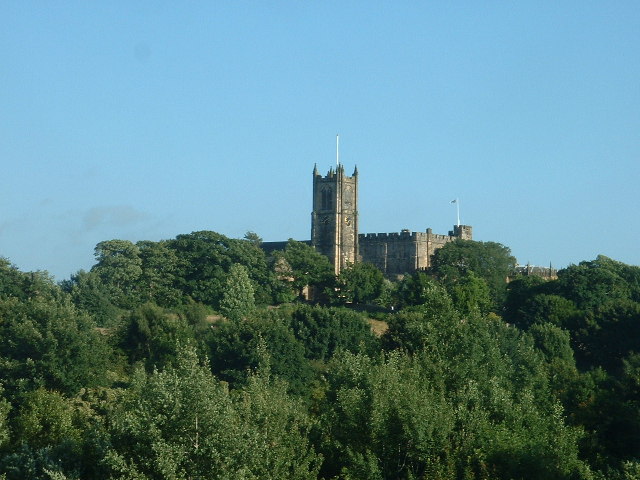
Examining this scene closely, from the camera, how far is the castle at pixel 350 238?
4938 inches

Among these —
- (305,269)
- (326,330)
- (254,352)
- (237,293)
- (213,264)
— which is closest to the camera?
(254,352)

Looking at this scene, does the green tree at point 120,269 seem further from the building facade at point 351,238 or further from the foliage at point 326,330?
the building facade at point 351,238

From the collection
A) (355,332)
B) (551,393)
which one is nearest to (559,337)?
(355,332)

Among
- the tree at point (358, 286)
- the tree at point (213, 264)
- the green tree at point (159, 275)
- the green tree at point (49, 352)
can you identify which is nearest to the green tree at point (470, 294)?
the tree at point (358, 286)

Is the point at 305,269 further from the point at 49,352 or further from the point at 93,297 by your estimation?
the point at 49,352

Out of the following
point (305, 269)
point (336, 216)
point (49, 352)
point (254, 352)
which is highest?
point (336, 216)

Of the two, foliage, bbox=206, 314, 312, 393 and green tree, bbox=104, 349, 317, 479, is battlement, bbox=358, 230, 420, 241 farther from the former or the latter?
green tree, bbox=104, 349, 317, 479

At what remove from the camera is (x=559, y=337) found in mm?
76812

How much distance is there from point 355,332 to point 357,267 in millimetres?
26990

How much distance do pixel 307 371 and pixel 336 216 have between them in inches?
2278

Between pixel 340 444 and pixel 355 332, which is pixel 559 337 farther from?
pixel 340 444

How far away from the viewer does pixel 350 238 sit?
12669cm

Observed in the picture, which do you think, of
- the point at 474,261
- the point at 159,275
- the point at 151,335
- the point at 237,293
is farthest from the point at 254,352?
the point at 474,261

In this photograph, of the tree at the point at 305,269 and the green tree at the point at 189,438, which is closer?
the green tree at the point at 189,438
